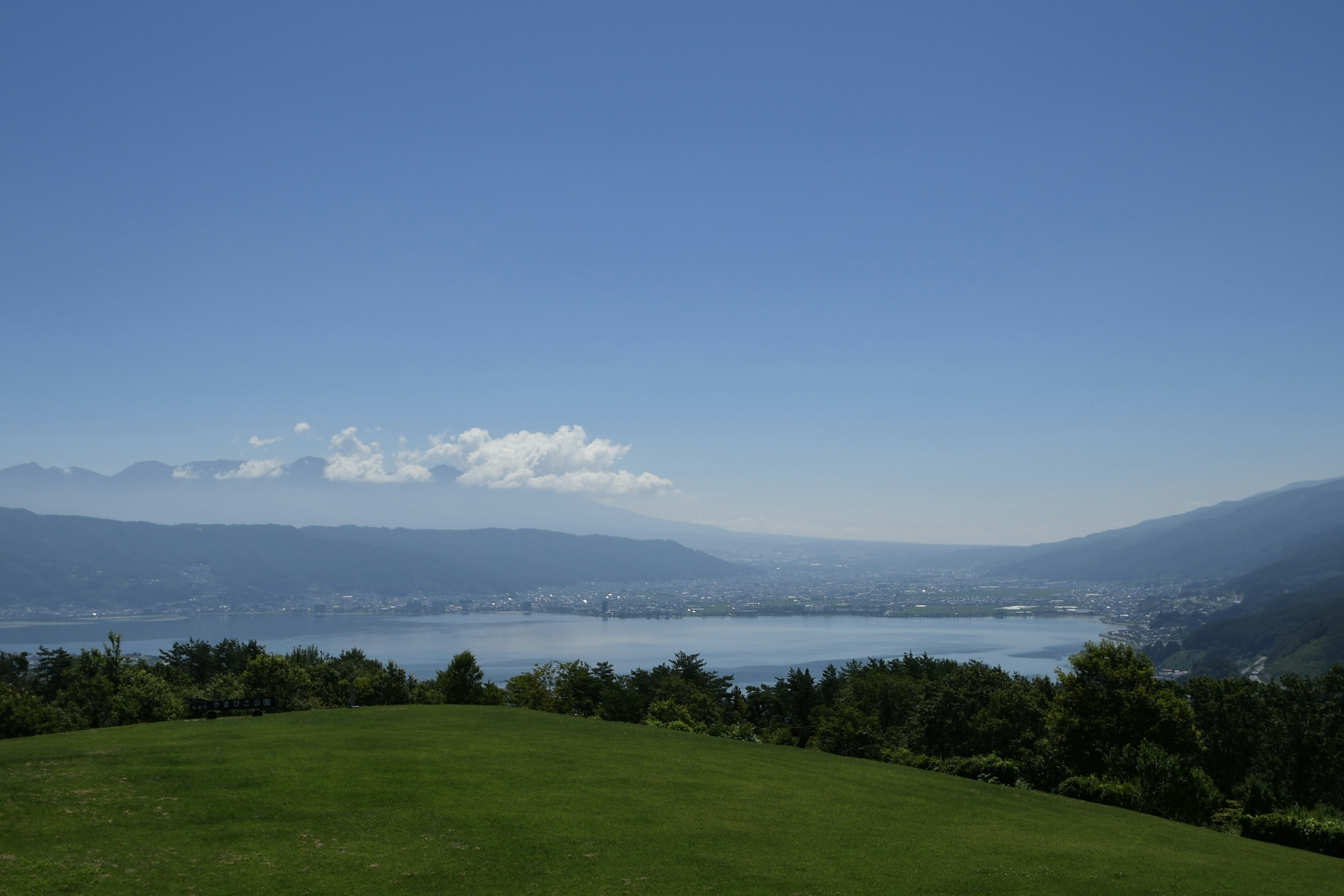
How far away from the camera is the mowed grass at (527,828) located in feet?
53.2

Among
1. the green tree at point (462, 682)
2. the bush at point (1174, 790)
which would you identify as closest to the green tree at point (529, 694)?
the green tree at point (462, 682)

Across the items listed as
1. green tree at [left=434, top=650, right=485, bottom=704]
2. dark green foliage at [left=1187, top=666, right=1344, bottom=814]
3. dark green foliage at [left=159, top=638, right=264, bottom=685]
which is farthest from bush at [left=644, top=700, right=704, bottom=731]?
dark green foliage at [left=159, top=638, right=264, bottom=685]

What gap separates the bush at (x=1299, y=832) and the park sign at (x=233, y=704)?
40.8 m

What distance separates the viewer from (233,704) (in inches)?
1425

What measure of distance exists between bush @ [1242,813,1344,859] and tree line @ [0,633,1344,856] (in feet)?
0.16

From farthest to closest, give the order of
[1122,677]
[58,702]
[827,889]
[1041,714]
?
[58,702] < [1041,714] < [1122,677] < [827,889]

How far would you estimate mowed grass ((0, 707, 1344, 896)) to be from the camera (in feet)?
53.2

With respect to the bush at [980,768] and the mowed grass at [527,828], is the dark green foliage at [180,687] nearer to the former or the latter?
the mowed grass at [527,828]

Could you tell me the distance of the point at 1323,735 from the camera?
48250mm

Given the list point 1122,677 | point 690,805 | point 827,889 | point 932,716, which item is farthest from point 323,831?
point 932,716

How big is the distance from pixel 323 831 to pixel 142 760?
8.37 m

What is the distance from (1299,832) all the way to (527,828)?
24.9 meters

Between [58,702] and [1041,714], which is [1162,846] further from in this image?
[58,702]

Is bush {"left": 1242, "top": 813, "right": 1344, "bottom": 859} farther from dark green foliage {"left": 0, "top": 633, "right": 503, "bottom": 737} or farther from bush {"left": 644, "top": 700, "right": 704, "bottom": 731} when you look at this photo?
dark green foliage {"left": 0, "top": 633, "right": 503, "bottom": 737}
